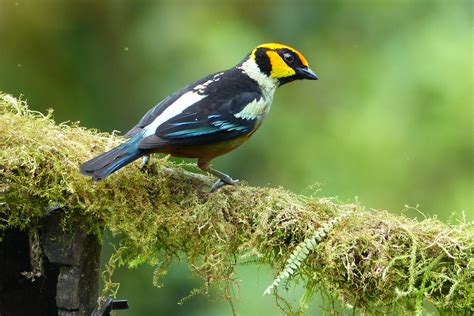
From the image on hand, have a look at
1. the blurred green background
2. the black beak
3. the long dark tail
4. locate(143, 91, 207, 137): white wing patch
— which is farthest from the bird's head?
the blurred green background

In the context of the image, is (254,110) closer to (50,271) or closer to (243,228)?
(243,228)

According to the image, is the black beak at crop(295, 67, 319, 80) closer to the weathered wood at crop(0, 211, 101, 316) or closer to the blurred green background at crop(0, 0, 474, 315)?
the weathered wood at crop(0, 211, 101, 316)

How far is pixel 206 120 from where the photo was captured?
11.7ft

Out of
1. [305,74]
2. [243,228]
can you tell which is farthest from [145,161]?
[305,74]

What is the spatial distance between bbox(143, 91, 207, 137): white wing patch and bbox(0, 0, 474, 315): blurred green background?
269 centimetres

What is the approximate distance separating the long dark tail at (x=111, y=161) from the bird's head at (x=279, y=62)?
104 centimetres

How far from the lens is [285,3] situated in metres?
6.55

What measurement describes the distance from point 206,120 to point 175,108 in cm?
14

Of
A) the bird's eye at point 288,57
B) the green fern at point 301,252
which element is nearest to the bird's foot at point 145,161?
the green fern at point 301,252

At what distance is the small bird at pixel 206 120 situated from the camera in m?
3.28

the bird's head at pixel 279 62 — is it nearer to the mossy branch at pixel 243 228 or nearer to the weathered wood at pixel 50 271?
the mossy branch at pixel 243 228

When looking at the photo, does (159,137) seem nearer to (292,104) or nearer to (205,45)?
(205,45)

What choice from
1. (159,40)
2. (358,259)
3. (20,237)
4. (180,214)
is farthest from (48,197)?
(159,40)

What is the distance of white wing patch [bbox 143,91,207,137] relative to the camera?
3.48 m
